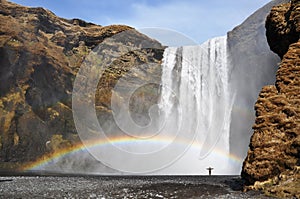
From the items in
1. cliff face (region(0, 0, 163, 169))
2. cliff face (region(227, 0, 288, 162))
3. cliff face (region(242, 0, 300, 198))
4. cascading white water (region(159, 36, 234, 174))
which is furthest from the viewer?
cascading white water (region(159, 36, 234, 174))

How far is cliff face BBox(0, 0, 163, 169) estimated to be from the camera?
188 ft

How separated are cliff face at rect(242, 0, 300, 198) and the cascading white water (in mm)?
38979

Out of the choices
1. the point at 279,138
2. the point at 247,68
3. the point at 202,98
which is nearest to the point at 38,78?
the point at 202,98

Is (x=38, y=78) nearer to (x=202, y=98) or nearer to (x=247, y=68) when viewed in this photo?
(x=202, y=98)

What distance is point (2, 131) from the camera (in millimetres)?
55344

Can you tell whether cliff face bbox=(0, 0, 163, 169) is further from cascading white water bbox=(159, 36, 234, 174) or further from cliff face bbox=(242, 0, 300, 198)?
cliff face bbox=(242, 0, 300, 198)

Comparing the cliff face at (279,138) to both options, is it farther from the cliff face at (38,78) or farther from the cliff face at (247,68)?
the cliff face at (38,78)

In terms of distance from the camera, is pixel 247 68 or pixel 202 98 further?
pixel 202 98

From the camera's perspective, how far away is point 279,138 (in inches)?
780

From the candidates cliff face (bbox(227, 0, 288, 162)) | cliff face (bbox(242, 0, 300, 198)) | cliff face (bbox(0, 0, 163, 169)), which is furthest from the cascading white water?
cliff face (bbox(242, 0, 300, 198))

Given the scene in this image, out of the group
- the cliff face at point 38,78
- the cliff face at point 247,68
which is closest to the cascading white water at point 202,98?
the cliff face at point 247,68

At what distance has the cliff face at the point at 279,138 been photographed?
60.5ft

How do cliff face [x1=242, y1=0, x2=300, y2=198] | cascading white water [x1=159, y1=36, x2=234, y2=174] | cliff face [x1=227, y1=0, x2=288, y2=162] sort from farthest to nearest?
cascading white water [x1=159, y1=36, x2=234, y2=174] → cliff face [x1=227, y1=0, x2=288, y2=162] → cliff face [x1=242, y1=0, x2=300, y2=198]

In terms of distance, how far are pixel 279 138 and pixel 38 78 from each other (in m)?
53.1
